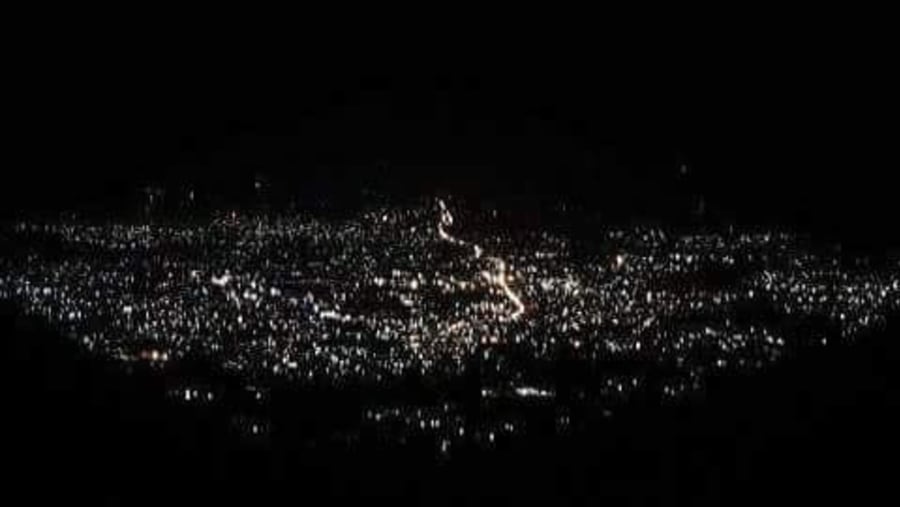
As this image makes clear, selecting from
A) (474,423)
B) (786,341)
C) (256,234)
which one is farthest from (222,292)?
(474,423)

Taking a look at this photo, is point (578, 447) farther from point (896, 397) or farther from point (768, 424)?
point (896, 397)

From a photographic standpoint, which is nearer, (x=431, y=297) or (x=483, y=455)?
(x=483, y=455)

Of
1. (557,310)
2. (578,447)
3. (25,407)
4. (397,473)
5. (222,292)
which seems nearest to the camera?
(25,407)

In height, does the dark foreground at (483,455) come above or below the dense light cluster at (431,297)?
below

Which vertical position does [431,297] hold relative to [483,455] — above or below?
above
